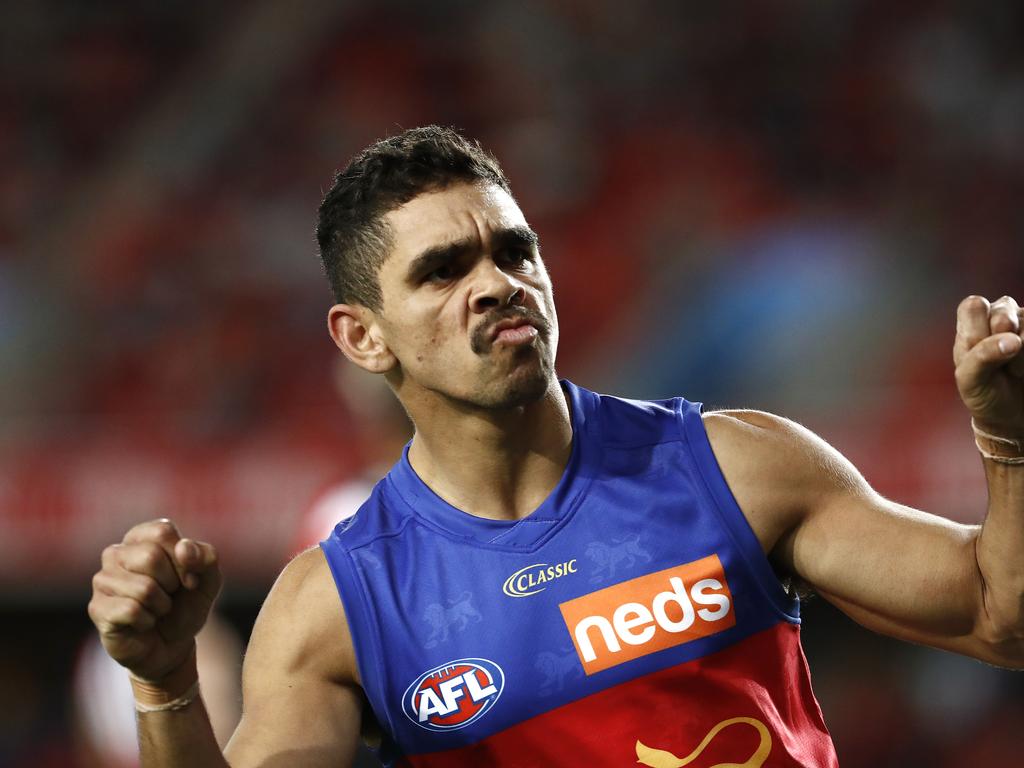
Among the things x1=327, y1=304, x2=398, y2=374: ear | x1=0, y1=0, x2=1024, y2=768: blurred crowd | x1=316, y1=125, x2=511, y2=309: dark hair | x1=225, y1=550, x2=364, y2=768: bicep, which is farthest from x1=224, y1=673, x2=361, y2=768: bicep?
x1=0, y1=0, x2=1024, y2=768: blurred crowd

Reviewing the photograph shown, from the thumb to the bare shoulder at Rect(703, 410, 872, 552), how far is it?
3.30 feet

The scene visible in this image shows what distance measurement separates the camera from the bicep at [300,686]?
8.48 feet

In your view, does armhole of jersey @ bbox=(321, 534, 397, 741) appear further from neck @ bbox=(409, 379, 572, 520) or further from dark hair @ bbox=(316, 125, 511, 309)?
dark hair @ bbox=(316, 125, 511, 309)

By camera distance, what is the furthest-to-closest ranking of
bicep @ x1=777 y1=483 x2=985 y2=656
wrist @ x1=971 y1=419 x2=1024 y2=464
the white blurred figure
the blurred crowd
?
1. the blurred crowd
2. the white blurred figure
3. bicep @ x1=777 y1=483 x2=985 y2=656
4. wrist @ x1=971 y1=419 x2=1024 y2=464

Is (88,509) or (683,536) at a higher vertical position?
(88,509)

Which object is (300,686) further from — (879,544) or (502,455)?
(879,544)

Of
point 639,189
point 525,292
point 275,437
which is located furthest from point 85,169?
point 525,292

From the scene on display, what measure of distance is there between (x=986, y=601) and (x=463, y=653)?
0.98m

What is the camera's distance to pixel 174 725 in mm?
2395

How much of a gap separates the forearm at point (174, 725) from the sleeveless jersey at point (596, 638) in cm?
35

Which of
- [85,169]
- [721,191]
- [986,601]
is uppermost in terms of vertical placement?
[85,169]

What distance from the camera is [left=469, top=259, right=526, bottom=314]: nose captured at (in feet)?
8.79

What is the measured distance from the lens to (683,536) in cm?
263

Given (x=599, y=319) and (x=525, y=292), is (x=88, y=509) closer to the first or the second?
(x=599, y=319)
